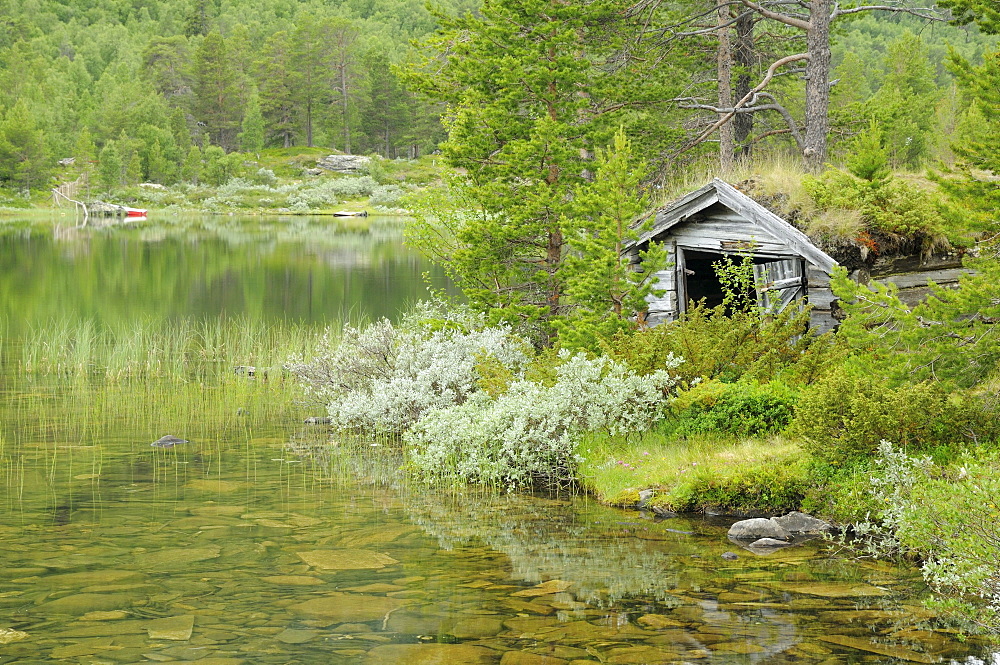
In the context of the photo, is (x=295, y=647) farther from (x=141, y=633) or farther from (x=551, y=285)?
(x=551, y=285)

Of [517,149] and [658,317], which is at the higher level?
[517,149]

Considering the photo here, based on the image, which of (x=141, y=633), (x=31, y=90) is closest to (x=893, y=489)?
(x=141, y=633)

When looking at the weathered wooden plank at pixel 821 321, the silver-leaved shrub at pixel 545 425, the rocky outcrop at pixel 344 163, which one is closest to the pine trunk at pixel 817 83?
the weathered wooden plank at pixel 821 321

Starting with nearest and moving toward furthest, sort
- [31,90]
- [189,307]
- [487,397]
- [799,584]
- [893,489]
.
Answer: [799,584]
[893,489]
[487,397]
[189,307]
[31,90]

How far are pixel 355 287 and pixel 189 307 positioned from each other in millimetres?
9163

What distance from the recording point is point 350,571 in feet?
32.9

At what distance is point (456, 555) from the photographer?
1059 cm

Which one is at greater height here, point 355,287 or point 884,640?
point 355,287

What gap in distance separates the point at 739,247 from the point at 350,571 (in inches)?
377

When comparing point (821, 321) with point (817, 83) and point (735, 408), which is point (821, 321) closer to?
point (735, 408)

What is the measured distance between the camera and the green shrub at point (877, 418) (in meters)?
10.8

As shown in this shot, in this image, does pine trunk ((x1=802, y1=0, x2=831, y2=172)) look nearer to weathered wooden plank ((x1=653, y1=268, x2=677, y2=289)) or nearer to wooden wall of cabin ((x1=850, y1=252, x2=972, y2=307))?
weathered wooden plank ((x1=653, y1=268, x2=677, y2=289))

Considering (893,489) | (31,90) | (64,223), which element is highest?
(31,90)

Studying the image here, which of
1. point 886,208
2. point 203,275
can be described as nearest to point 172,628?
point 886,208
